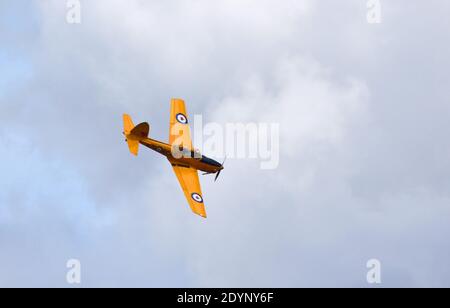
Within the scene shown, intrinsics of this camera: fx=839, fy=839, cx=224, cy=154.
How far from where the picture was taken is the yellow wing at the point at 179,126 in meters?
70.8

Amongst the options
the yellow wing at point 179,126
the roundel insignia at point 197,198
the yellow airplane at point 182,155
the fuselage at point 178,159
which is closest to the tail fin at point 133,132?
the yellow airplane at point 182,155

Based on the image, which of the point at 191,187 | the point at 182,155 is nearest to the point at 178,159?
the point at 182,155

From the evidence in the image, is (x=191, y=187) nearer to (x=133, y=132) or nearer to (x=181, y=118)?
(x=133, y=132)

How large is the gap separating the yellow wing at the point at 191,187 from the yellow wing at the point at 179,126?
198 centimetres

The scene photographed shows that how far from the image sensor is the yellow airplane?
6712cm

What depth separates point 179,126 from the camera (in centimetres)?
7250

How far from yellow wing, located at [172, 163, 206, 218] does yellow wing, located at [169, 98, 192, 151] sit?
1980 millimetres

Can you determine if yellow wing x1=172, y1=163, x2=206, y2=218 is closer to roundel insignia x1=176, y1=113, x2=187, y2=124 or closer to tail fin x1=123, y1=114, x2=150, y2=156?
tail fin x1=123, y1=114, x2=150, y2=156

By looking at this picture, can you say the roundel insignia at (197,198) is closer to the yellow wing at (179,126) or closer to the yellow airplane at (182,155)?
the yellow airplane at (182,155)
